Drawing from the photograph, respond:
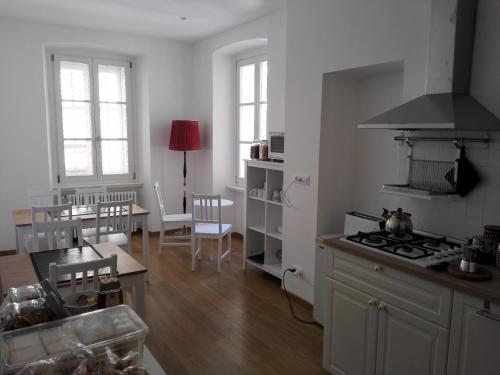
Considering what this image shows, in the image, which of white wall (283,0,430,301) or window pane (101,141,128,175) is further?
window pane (101,141,128,175)

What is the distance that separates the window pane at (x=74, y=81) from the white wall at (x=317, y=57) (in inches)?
138

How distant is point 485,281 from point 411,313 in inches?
15.9

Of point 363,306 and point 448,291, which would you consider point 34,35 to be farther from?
point 448,291

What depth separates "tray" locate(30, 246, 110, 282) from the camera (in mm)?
2297

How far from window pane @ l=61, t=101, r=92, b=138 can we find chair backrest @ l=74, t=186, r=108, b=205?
0.82m

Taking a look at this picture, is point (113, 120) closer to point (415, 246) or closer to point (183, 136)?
point (183, 136)

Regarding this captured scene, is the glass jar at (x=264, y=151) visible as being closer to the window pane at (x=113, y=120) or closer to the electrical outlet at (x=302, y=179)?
the electrical outlet at (x=302, y=179)

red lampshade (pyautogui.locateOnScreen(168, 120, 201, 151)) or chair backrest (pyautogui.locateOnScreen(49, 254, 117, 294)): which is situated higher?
red lampshade (pyautogui.locateOnScreen(168, 120, 201, 151))

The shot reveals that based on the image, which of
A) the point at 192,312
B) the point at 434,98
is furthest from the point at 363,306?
the point at 192,312

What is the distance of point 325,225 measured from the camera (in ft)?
11.2

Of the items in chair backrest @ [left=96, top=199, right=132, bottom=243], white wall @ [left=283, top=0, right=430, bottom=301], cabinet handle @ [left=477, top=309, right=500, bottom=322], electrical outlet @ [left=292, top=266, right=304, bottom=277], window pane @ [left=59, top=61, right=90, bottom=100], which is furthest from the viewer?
window pane @ [left=59, top=61, right=90, bottom=100]

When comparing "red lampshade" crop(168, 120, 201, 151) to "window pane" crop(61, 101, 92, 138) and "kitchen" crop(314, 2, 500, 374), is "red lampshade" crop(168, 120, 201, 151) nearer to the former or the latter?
"window pane" crop(61, 101, 92, 138)

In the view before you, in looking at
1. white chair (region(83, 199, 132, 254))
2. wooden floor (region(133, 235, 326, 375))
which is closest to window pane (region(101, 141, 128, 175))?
white chair (region(83, 199, 132, 254))

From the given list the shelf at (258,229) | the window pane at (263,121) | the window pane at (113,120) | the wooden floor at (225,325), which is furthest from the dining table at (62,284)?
the window pane at (113,120)
